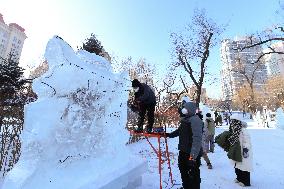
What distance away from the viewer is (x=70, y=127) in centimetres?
394

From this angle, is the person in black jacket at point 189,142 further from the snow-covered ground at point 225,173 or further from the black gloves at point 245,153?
the black gloves at point 245,153

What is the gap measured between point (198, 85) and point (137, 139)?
446 inches

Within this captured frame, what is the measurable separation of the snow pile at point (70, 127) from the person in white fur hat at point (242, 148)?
9.72 feet

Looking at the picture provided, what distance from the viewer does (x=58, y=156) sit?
3.77m

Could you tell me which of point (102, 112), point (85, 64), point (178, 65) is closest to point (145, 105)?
point (102, 112)

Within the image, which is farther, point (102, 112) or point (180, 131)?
point (180, 131)

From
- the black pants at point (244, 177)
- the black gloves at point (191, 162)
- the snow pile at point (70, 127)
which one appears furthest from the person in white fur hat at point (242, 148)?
the snow pile at point (70, 127)

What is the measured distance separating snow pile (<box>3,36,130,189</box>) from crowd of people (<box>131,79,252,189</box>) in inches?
46.7

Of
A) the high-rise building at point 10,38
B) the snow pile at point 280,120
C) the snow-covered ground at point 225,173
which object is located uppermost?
the high-rise building at point 10,38

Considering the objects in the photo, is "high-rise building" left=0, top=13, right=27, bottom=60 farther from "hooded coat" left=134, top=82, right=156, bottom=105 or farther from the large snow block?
the large snow block

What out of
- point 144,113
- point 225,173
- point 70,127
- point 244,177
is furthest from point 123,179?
point 225,173

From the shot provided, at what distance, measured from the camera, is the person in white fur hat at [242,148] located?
19.8 ft

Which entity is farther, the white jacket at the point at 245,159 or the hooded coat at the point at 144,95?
the white jacket at the point at 245,159

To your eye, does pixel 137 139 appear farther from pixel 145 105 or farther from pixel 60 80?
pixel 60 80
